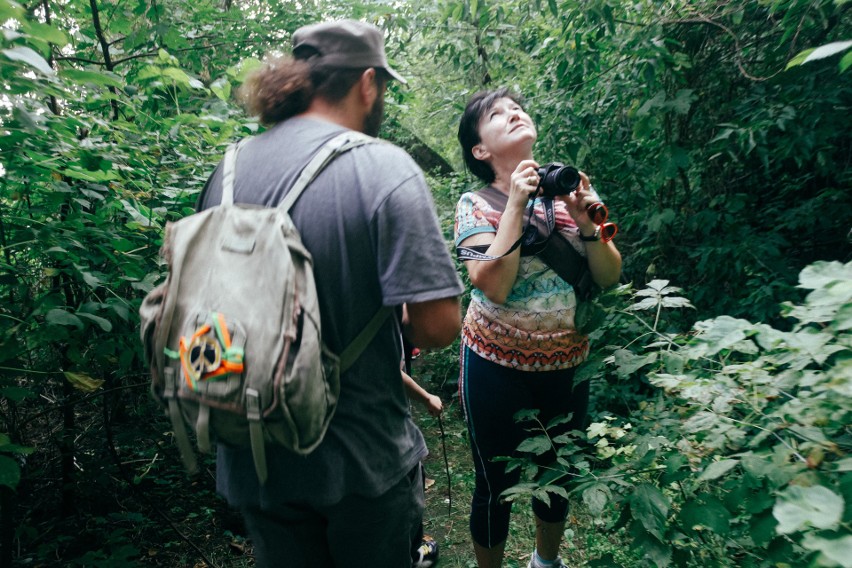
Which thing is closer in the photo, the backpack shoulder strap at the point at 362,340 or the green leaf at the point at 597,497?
the backpack shoulder strap at the point at 362,340

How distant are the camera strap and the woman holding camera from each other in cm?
1

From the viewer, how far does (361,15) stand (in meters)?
3.61

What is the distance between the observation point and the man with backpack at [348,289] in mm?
1061

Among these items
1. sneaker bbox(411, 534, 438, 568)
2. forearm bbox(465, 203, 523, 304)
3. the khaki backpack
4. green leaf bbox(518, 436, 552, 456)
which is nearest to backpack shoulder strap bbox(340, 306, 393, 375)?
the khaki backpack

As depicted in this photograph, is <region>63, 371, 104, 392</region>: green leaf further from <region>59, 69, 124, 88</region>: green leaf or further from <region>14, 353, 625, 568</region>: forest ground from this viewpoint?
<region>59, 69, 124, 88</region>: green leaf

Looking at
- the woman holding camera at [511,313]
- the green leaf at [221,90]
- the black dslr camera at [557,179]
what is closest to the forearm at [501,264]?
the woman holding camera at [511,313]

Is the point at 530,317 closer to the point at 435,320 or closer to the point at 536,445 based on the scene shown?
the point at 536,445

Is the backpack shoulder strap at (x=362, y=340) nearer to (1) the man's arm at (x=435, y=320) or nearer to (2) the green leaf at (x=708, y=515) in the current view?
(1) the man's arm at (x=435, y=320)

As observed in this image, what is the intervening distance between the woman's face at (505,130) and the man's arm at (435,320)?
909 millimetres

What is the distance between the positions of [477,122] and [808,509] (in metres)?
1.52

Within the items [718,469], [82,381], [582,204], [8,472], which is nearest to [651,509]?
[718,469]

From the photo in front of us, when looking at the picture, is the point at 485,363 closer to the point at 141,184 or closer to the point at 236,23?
the point at 141,184

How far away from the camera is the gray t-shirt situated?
3.46ft

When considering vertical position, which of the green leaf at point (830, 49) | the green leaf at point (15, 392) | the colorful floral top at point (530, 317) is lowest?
the green leaf at point (15, 392)
